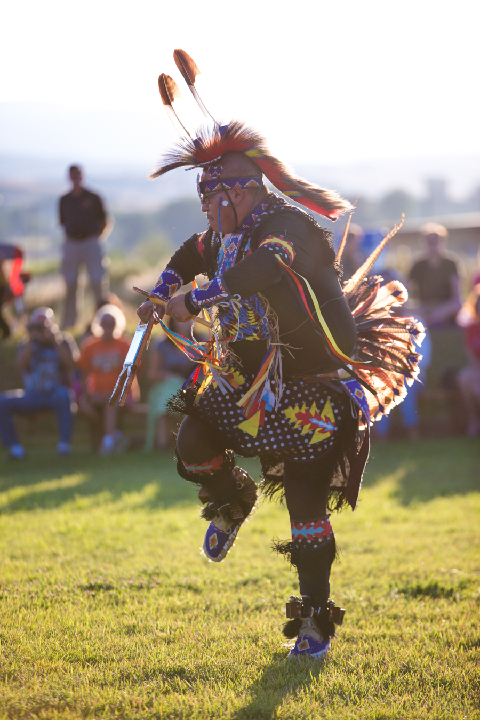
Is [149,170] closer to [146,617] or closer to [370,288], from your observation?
[370,288]

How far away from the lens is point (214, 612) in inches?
145

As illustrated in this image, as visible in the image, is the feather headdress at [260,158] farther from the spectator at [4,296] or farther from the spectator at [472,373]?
the spectator at [4,296]

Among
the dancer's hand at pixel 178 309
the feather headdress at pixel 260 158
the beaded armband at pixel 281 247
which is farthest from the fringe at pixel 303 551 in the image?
the feather headdress at pixel 260 158

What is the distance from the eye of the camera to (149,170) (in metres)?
3.42

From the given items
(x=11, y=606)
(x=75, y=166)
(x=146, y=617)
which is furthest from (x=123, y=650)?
(x=75, y=166)

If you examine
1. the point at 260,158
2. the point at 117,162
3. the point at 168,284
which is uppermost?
the point at 117,162

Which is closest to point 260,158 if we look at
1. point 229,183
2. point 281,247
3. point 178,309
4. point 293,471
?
point 229,183

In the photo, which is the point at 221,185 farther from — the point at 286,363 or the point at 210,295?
the point at 286,363

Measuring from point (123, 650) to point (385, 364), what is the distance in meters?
1.72

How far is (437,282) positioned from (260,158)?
7.12 meters

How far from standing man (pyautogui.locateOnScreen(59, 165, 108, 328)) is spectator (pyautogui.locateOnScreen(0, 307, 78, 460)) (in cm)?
149

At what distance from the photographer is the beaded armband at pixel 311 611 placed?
3252 millimetres

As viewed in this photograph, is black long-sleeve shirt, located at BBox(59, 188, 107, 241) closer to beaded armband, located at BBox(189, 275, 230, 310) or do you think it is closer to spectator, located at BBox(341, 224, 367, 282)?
spectator, located at BBox(341, 224, 367, 282)

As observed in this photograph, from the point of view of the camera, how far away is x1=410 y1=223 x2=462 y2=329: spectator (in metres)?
9.87
